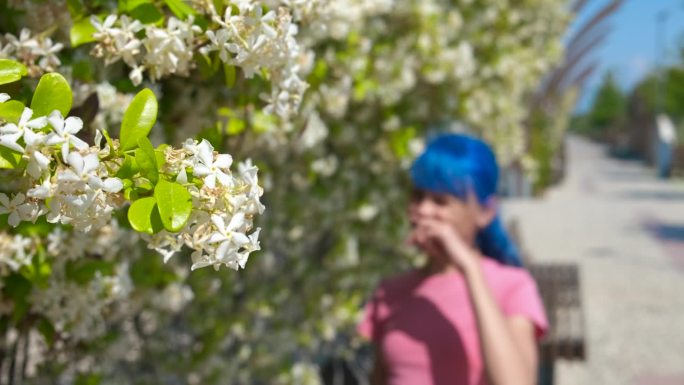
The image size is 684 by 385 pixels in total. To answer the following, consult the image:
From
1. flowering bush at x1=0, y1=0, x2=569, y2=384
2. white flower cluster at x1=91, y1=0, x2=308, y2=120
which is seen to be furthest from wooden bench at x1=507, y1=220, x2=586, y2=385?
white flower cluster at x1=91, y1=0, x2=308, y2=120

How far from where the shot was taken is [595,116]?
7781cm

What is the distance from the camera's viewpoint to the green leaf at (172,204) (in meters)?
0.92

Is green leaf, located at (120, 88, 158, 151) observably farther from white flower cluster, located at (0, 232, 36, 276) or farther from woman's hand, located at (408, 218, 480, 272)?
woman's hand, located at (408, 218, 480, 272)

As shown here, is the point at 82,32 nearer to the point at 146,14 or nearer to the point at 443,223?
the point at 146,14

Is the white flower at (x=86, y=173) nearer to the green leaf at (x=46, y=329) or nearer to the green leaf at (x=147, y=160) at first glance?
the green leaf at (x=147, y=160)

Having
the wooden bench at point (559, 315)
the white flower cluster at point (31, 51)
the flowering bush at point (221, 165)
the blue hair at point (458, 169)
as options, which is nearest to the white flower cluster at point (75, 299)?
the flowering bush at point (221, 165)

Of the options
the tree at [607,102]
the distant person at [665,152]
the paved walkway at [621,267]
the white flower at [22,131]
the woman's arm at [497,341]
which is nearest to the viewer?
the white flower at [22,131]

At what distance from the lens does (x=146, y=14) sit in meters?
1.29

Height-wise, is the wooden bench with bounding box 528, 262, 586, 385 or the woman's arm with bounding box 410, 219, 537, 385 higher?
the woman's arm with bounding box 410, 219, 537, 385

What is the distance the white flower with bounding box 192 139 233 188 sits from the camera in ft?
3.03

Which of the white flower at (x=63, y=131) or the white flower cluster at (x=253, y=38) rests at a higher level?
the white flower cluster at (x=253, y=38)

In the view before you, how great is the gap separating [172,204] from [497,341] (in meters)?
1.34

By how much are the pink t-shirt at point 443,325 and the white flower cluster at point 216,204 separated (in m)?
1.35

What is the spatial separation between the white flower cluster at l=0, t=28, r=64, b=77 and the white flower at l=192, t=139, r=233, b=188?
21.0 inches
